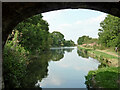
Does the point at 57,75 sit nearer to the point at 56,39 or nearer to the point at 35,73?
the point at 35,73

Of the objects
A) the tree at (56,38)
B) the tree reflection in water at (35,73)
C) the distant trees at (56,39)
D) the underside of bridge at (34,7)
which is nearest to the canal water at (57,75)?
the tree reflection in water at (35,73)

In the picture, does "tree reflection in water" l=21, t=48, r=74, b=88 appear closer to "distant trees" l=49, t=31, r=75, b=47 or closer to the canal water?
the canal water

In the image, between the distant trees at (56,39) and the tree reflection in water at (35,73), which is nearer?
the tree reflection in water at (35,73)

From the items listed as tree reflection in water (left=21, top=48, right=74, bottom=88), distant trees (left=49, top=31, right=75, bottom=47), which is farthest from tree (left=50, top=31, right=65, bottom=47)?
tree reflection in water (left=21, top=48, right=74, bottom=88)

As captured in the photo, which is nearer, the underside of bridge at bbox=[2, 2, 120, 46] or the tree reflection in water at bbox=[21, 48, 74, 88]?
the underside of bridge at bbox=[2, 2, 120, 46]

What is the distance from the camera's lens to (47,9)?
3.09 metres

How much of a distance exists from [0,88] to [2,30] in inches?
77.1

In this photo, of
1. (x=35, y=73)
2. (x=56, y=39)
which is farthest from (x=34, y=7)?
(x=56, y=39)

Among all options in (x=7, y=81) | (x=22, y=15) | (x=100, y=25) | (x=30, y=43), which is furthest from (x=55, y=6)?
(x=100, y=25)

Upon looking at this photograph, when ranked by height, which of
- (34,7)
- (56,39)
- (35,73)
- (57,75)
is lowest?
(57,75)

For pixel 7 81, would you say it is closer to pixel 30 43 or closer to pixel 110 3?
pixel 110 3

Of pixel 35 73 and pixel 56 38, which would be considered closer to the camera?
pixel 35 73

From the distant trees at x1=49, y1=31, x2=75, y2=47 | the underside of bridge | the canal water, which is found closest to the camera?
the underside of bridge

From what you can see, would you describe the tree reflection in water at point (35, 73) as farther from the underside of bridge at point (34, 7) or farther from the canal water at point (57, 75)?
the underside of bridge at point (34, 7)
